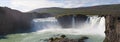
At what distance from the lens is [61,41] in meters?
22.6

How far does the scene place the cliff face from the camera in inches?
1375

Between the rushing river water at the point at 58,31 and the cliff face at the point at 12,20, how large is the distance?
1.55m

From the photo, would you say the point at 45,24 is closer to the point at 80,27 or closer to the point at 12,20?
the point at 12,20

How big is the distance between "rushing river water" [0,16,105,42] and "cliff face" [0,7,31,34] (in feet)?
5.08

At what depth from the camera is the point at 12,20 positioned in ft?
121

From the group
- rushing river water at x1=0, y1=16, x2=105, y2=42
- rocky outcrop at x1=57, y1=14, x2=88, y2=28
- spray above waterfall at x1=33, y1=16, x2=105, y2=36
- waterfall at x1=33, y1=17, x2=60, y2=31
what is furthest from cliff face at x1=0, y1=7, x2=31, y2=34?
rocky outcrop at x1=57, y1=14, x2=88, y2=28

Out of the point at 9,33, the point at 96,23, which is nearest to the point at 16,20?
the point at 9,33

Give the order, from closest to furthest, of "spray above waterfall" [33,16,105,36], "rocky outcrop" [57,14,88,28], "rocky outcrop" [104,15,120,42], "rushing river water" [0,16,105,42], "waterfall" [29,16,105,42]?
"rocky outcrop" [104,15,120,42] → "rushing river water" [0,16,105,42] → "waterfall" [29,16,105,42] → "spray above waterfall" [33,16,105,36] → "rocky outcrop" [57,14,88,28]

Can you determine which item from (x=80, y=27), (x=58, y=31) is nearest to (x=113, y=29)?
(x=58, y=31)

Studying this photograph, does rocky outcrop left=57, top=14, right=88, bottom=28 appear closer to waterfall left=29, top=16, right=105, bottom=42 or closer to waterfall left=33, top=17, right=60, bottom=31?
waterfall left=29, top=16, right=105, bottom=42

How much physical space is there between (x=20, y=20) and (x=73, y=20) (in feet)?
24.1

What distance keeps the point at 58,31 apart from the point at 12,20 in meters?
6.87

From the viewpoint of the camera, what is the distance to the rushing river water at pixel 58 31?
27.1m

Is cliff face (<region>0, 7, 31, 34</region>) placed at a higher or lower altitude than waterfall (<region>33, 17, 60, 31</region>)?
higher
